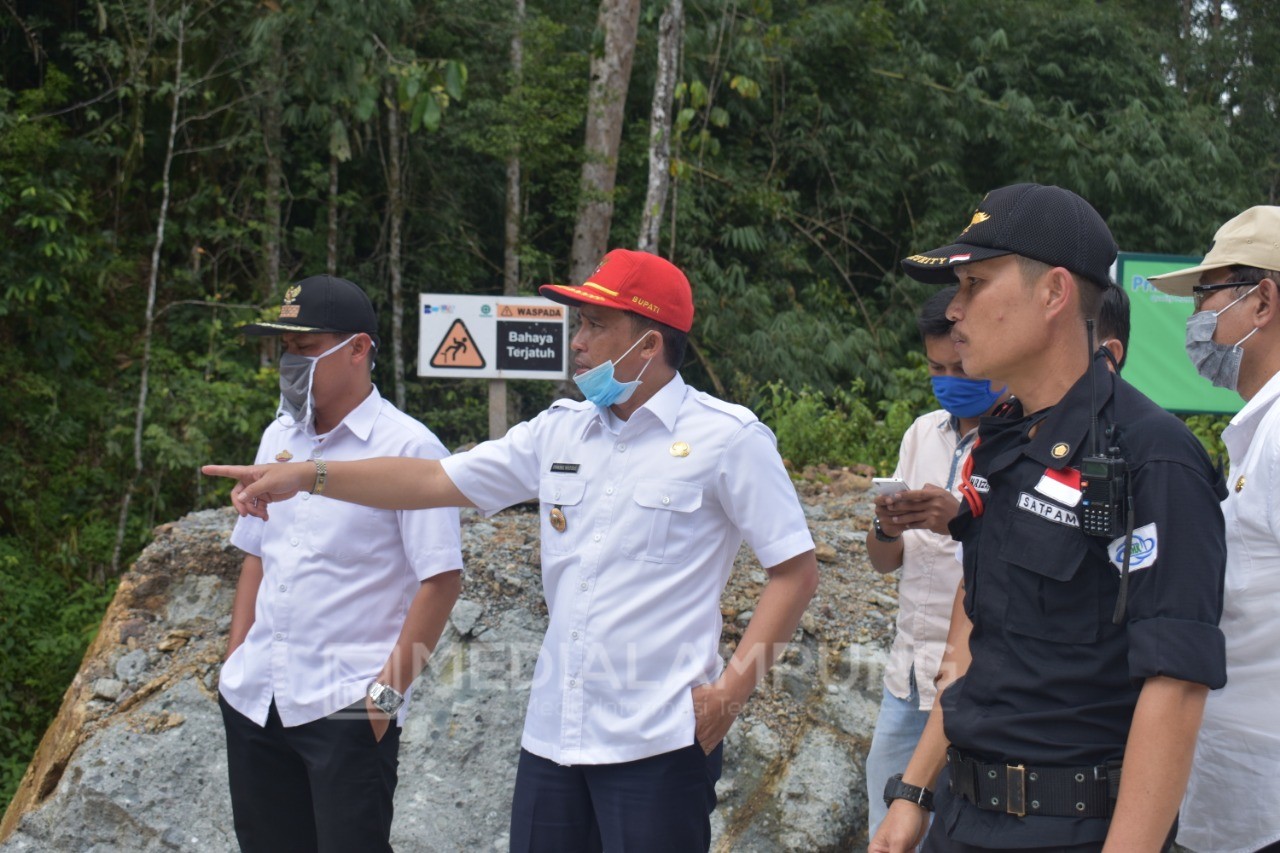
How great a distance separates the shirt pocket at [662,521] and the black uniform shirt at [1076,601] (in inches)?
30.6

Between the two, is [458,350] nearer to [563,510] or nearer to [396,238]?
[563,510]

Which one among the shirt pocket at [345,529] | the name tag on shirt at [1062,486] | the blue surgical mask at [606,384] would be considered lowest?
the shirt pocket at [345,529]

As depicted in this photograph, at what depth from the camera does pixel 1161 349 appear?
6.71m

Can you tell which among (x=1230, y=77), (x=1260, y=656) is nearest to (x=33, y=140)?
(x=1260, y=656)

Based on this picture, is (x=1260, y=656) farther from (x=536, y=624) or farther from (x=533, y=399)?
(x=533, y=399)

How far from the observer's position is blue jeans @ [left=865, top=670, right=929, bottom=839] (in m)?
3.13

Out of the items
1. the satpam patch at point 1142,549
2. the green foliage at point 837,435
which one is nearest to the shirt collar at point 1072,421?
the satpam patch at point 1142,549

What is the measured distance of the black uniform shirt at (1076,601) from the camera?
1565 mm

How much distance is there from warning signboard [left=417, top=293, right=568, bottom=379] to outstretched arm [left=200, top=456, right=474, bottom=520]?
11.0 ft

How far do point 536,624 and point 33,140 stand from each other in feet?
20.9

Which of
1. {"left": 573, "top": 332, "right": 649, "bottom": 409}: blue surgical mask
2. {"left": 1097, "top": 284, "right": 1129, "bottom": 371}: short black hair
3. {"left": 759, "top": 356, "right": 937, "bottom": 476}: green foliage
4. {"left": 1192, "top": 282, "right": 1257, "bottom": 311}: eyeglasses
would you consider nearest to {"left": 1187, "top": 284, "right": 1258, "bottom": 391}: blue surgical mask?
{"left": 1192, "top": 282, "right": 1257, "bottom": 311}: eyeglasses

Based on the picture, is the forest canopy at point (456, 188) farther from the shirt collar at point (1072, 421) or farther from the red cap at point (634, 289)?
the shirt collar at point (1072, 421)

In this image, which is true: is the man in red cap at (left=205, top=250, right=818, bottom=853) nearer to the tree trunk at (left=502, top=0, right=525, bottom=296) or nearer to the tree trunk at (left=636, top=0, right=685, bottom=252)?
the tree trunk at (left=636, top=0, right=685, bottom=252)

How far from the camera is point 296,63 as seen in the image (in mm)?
9633
